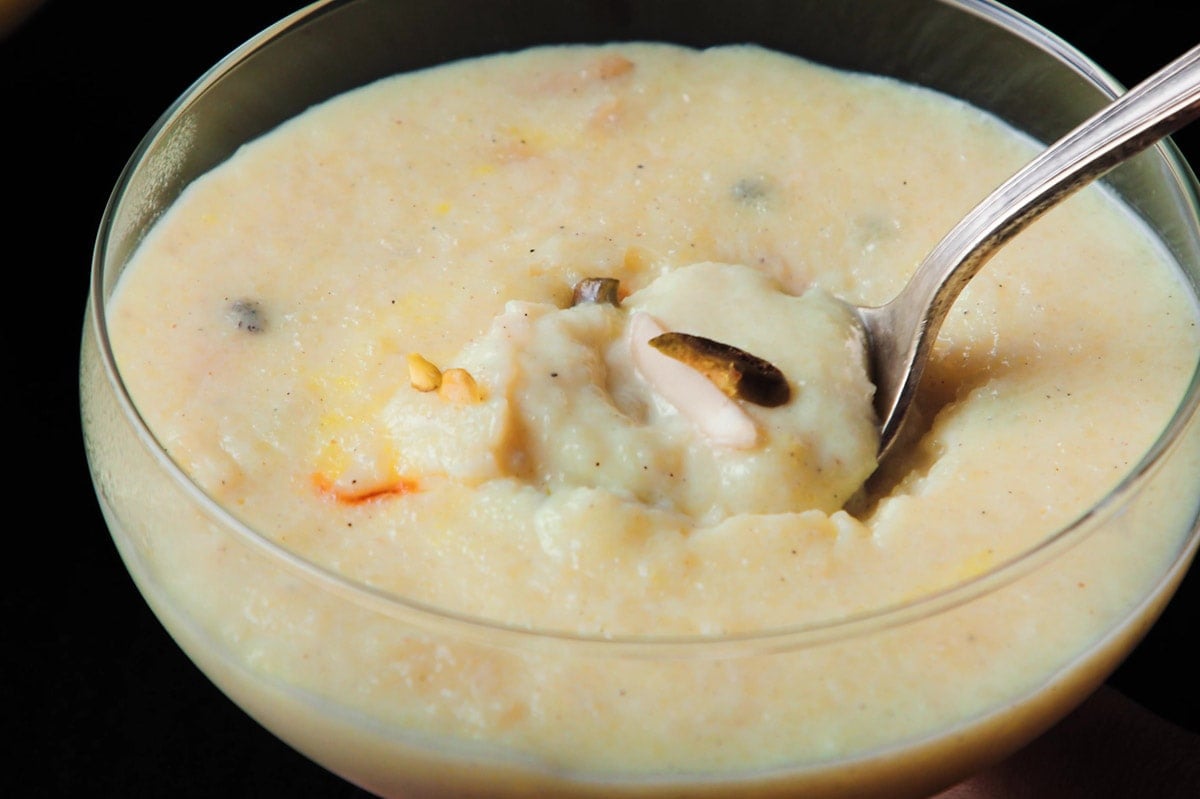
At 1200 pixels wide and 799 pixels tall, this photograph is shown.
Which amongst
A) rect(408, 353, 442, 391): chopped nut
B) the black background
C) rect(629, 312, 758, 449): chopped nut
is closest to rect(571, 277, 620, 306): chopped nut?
rect(629, 312, 758, 449): chopped nut

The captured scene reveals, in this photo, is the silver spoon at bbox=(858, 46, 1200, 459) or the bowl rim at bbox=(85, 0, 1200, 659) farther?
the silver spoon at bbox=(858, 46, 1200, 459)

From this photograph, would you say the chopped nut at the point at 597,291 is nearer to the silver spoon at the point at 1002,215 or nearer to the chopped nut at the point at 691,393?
the chopped nut at the point at 691,393

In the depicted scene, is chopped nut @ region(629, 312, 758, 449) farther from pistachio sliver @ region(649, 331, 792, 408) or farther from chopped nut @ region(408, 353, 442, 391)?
chopped nut @ region(408, 353, 442, 391)

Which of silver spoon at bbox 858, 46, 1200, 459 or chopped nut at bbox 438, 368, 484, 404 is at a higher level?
silver spoon at bbox 858, 46, 1200, 459

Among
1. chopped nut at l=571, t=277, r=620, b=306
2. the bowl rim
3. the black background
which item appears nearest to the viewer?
the bowl rim

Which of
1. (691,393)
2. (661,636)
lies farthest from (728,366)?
(661,636)

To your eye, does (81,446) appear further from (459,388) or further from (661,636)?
(661,636)
